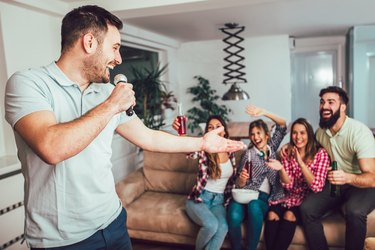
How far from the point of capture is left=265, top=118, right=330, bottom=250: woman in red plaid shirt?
2330 mm

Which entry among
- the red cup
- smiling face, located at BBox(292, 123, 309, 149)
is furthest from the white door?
the red cup

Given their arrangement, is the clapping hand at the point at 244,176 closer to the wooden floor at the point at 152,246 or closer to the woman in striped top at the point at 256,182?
the woman in striped top at the point at 256,182

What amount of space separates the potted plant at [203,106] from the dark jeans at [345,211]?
305 centimetres

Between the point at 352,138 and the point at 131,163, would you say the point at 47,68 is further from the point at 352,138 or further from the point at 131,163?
the point at 131,163

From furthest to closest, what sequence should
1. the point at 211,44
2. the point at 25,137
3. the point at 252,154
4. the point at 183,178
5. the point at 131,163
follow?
the point at 211,44
the point at 131,163
the point at 183,178
the point at 252,154
the point at 25,137

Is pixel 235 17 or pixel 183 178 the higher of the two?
pixel 235 17

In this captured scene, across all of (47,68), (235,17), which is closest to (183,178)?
(235,17)

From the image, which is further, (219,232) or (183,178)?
(183,178)

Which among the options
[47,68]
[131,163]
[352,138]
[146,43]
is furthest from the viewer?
[146,43]

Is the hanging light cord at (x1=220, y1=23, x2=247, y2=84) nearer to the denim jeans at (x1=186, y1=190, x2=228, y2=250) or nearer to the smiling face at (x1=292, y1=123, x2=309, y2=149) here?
the smiling face at (x1=292, y1=123, x2=309, y2=149)

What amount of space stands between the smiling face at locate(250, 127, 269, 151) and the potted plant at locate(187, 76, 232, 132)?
269 cm

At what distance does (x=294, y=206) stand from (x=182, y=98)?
11.8 ft

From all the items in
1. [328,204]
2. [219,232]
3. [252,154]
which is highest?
[252,154]

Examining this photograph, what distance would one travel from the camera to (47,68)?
1034 mm
